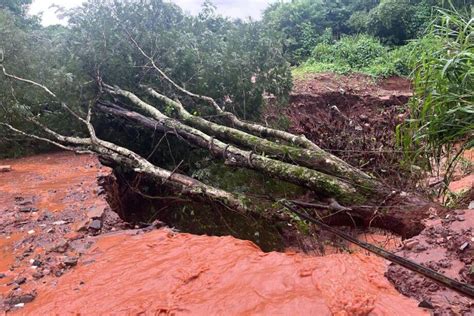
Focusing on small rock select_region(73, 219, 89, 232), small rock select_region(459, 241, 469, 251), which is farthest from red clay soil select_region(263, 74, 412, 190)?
small rock select_region(73, 219, 89, 232)

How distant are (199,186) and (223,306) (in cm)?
290

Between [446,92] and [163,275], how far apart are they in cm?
262

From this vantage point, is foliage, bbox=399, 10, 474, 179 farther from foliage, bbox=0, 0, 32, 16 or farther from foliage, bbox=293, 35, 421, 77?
foliage, bbox=0, 0, 32, 16

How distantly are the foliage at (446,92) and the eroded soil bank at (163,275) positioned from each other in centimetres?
118

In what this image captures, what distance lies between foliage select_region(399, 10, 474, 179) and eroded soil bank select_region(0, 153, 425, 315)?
1182 millimetres

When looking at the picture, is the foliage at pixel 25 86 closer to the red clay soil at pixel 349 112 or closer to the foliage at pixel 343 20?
the red clay soil at pixel 349 112

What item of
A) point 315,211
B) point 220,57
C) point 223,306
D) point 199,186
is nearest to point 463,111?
point 223,306

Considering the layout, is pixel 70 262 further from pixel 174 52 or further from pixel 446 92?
pixel 174 52

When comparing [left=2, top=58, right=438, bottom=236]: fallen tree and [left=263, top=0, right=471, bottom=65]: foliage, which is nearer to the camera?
[left=2, top=58, right=438, bottom=236]: fallen tree

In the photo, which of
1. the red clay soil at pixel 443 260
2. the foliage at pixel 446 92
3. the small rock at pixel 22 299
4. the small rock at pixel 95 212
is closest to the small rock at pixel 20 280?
the small rock at pixel 22 299

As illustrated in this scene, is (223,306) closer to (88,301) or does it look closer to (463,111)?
(88,301)

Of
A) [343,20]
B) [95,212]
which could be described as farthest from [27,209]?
[343,20]

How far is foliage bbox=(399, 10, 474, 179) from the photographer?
2943 millimetres

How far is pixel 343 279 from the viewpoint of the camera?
3.32m
